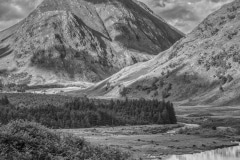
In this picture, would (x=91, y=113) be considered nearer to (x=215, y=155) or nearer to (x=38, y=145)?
(x=215, y=155)

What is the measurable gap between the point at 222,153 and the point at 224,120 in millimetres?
82746

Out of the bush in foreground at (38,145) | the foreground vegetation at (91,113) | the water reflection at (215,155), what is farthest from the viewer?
the foreground vegetation at (91,113)

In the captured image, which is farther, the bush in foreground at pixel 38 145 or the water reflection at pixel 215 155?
the water reflection at pixel 215 155

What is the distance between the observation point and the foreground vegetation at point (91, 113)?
164 m

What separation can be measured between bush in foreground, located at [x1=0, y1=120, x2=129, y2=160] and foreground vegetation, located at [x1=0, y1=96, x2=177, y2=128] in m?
123

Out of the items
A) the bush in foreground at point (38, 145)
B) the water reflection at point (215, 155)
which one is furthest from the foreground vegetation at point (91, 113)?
the bush in foreground at point (38, 145)

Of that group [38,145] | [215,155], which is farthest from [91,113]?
[38,145]

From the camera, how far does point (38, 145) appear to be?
3325 centimetres

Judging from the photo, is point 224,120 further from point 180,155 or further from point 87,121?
point 180,155

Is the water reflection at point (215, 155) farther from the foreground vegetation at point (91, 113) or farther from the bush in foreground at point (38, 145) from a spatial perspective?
the foreground vegetation at point (91, 113)

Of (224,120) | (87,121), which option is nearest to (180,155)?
(224,120)

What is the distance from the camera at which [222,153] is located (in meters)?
74.2

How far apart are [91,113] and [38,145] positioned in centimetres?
14181

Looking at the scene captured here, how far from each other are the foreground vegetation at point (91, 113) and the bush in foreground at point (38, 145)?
123 m
